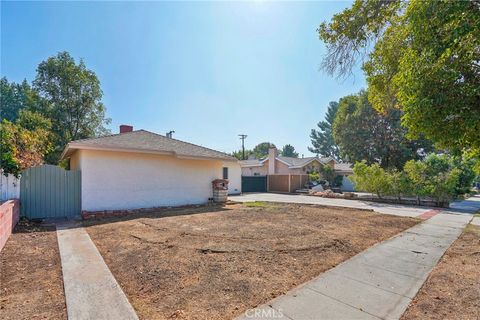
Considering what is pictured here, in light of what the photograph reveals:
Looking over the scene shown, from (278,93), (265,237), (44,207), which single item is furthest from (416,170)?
(44,207)

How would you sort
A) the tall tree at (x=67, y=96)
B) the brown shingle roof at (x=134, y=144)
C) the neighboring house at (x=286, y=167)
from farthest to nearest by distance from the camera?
the neighboring house at (x=286, y=167)
the tall tree at (x=67, y=96)
the brown shingle roof at (x=134, y=144)

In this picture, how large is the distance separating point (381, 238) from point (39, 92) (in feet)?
85.0

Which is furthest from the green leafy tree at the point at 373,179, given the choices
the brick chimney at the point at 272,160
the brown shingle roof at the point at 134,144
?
the brick chimney at the point at 272,160

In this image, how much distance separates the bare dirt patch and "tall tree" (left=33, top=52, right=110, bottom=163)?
17.3 meters

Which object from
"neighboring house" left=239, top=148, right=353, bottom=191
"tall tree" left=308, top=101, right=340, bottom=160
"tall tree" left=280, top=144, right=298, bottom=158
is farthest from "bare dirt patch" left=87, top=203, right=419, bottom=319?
"tall tree" left=280, top=144, right=298, bottom=158

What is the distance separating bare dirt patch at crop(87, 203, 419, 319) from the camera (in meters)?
2.99

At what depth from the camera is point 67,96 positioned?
20734 millimetres

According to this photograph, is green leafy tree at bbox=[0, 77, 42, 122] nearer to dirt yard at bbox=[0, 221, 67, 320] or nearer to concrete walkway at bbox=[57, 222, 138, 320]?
dirt yard at bbox=[0, 221, 67, 320]

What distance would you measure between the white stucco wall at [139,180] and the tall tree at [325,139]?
45360mm

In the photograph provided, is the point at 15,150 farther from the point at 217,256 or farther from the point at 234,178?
the point at 234,178

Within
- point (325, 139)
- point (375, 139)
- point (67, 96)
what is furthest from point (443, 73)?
point (325, 139)

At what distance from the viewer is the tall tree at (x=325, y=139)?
51.7m

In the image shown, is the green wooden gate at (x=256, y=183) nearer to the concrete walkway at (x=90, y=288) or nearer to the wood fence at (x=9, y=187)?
the wood fence at (x=9, y=187)

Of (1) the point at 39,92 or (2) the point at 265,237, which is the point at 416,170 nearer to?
(2) the point at 265,237
